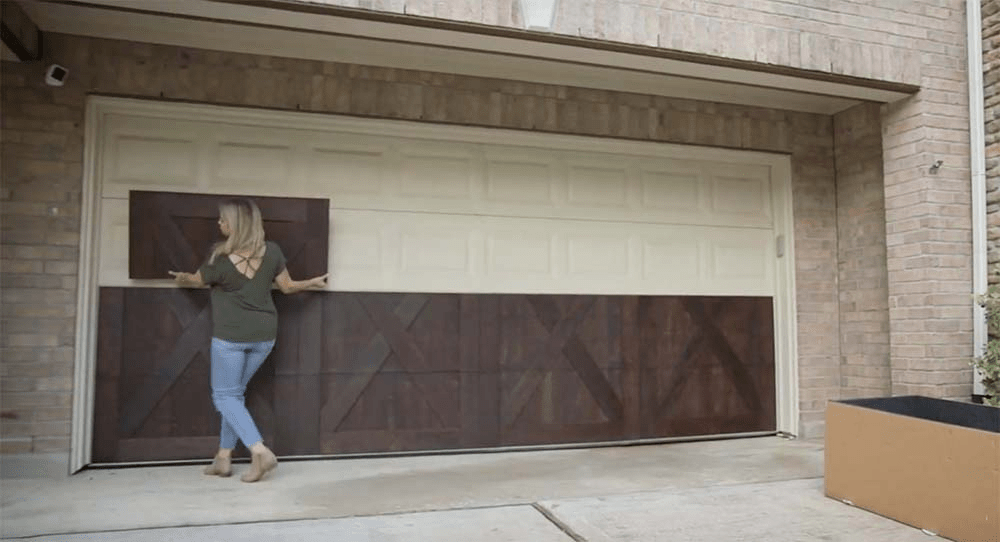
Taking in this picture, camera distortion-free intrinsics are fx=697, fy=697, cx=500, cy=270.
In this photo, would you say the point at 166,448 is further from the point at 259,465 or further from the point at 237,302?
the point at 237,302

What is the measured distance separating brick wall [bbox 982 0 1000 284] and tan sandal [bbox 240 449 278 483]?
5.33m

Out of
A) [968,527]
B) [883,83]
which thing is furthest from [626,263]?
[968,527]

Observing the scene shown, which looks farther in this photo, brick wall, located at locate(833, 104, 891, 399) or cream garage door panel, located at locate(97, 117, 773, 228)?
brick wall, located at locate(833, 104, 891, 399)

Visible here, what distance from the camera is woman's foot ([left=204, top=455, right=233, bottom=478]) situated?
470cm

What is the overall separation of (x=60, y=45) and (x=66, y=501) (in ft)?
10.2

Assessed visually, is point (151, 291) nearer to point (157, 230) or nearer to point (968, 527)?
point (157, 230)

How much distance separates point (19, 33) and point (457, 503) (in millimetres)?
4038

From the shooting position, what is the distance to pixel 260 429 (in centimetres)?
523

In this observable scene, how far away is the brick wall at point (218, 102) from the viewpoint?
187 inches

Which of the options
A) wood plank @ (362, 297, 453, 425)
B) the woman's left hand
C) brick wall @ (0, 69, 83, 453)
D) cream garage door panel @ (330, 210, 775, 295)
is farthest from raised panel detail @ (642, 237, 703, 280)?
brick wall @ (0, 69, 83, 453)

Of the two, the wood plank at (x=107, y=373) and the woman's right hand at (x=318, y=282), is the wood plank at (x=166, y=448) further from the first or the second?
A: the woman's right hand at (x=318, y=282)

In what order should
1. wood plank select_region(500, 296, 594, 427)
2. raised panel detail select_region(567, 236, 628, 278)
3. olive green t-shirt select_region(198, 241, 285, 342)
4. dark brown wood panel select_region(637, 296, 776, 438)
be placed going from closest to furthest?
olive green t-shirt select_region(198, 241, 285, 342) → wood plank select_region(500, 296, 594, 427) → raised panel detail select_region(567, 236, 628, 278) → dark brown wood panel select_region(637, 296, 776, 438)

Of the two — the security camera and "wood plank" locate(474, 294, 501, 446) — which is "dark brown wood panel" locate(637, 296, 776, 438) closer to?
"wood plank" locate(474, 294, 501, 446)

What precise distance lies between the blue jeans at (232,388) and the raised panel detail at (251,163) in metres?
1.33
